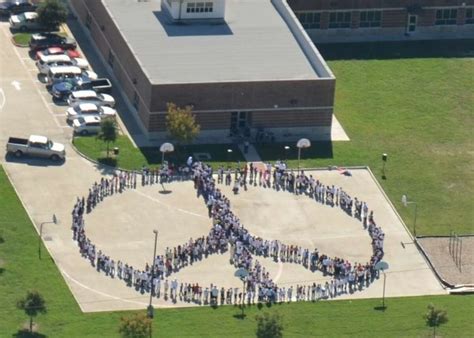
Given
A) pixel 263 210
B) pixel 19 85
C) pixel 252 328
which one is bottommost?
pixel 252 328

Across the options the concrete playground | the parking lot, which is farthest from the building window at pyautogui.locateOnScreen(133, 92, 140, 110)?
the concrete playground

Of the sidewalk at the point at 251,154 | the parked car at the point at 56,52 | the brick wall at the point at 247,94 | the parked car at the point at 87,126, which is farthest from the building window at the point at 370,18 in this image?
the parked car at the point at 87,126

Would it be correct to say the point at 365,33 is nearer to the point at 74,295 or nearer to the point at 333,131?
the point at 333,131

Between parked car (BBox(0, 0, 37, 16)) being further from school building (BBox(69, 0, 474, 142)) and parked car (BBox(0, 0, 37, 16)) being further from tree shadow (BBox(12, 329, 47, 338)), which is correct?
tree shadow (BBox(12, 329, 47, 338))

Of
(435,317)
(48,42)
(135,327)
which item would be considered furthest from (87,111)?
(435,317)

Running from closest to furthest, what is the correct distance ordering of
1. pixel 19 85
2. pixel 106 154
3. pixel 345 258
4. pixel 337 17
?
1. pixel 345 258
2. pixel 106 154
3. pixel 19 85
4. pixel 337 17

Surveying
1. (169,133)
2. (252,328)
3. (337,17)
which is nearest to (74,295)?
(252,328)

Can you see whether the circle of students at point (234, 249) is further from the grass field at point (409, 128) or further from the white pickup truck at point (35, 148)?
the white pickup truck at point (35, 148)
